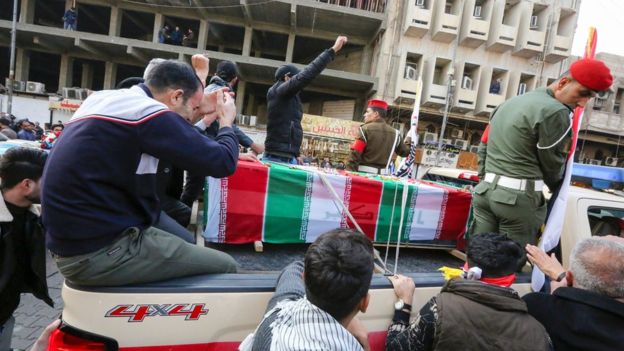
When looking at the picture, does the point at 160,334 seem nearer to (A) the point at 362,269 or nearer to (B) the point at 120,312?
(B) the point at 120,312

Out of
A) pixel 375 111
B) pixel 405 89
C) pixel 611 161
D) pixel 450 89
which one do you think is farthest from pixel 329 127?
pixel 611 161

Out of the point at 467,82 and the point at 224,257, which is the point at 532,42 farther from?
the point at 224,257

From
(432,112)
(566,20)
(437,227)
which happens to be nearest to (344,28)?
(432,112)

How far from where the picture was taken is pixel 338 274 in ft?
3.49

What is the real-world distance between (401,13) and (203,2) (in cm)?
1027

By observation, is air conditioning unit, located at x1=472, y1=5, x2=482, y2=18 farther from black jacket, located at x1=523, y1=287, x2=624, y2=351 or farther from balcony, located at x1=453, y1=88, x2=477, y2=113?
black jacket, located at x1=523, y1=287, x2=624, y2=351

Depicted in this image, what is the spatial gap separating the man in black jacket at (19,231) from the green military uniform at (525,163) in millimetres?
2815

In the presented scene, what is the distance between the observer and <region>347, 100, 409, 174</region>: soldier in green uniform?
3920mm

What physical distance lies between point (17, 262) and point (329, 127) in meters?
15.8

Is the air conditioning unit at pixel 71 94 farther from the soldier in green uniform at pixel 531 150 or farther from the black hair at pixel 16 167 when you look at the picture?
the soldier in green uniform at pixel 531 150

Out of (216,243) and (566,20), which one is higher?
(566,20)

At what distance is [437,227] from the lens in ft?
9.46

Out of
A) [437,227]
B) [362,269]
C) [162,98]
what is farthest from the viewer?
[437,227]

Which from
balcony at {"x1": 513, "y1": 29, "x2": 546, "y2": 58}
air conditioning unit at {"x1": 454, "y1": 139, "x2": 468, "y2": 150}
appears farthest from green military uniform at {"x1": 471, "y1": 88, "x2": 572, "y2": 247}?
balcony at {"x1": 513, "y1": 29, "x2": 546, "y2": 58}
